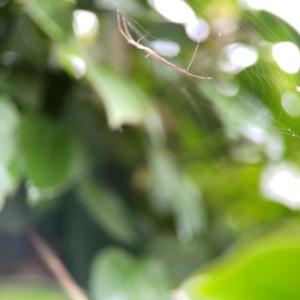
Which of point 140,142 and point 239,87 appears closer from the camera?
point 239,87

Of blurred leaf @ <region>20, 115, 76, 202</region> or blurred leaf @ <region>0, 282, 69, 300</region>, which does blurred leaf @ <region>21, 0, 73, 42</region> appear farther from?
blurred leaf @ <region>0, 282, 69, 300</region>

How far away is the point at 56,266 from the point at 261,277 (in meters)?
0.22

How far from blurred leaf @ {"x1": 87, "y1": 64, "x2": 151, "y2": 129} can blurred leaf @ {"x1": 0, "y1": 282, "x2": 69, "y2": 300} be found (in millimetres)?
139

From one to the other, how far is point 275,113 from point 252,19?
0.27 ft

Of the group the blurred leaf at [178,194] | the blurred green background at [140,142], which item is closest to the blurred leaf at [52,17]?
the blurred green background at [140,142]

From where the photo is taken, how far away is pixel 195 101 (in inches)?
14.4

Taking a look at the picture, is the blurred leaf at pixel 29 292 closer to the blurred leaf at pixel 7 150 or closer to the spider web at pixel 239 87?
the blurred leaf at pixel 7 150

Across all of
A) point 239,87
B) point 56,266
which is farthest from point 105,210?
point 239,87

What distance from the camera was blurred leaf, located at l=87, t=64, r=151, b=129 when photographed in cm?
26

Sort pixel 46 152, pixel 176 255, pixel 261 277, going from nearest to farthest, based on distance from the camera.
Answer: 1. pixel 261 277
2. pixel 46 152
3. pixel 176 255

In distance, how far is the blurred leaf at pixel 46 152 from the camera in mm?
279

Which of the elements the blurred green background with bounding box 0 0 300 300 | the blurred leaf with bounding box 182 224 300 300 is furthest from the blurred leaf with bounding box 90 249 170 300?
the blurred leaf with bounding box 182 224 300 300

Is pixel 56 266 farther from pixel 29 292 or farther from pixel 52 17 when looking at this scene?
pixel 52 17

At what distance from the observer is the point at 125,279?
32 centimetres
